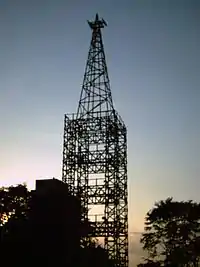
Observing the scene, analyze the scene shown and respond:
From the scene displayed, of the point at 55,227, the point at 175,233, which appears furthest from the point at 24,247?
the point at 175,233

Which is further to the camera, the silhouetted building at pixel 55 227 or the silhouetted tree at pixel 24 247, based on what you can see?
the silhouetted building at pixel 55 227

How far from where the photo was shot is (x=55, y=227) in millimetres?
31922

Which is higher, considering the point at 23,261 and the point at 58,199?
the point at 58,199

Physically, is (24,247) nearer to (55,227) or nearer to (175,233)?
(55,227)

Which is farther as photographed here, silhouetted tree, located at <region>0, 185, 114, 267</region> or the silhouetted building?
the silhouetted building

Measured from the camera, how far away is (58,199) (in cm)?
3484

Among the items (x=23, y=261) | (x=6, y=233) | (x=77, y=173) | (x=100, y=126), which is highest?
(x=100, y=126)

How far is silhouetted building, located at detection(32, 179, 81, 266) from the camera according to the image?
29.5 metres

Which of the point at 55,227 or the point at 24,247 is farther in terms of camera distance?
the point at 55,227

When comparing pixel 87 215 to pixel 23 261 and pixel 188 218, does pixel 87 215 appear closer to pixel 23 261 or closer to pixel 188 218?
pixel 188 218

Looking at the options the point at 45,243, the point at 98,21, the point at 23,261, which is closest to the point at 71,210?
the point at 45,243

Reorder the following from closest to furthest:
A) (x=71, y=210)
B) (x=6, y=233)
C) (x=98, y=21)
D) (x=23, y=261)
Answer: (x=23, y=261) < (x=6, y=233) < (x=71, y=210) < (x=98, y=21)

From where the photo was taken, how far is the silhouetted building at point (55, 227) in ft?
96.9

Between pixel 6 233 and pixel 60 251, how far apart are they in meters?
4.49
